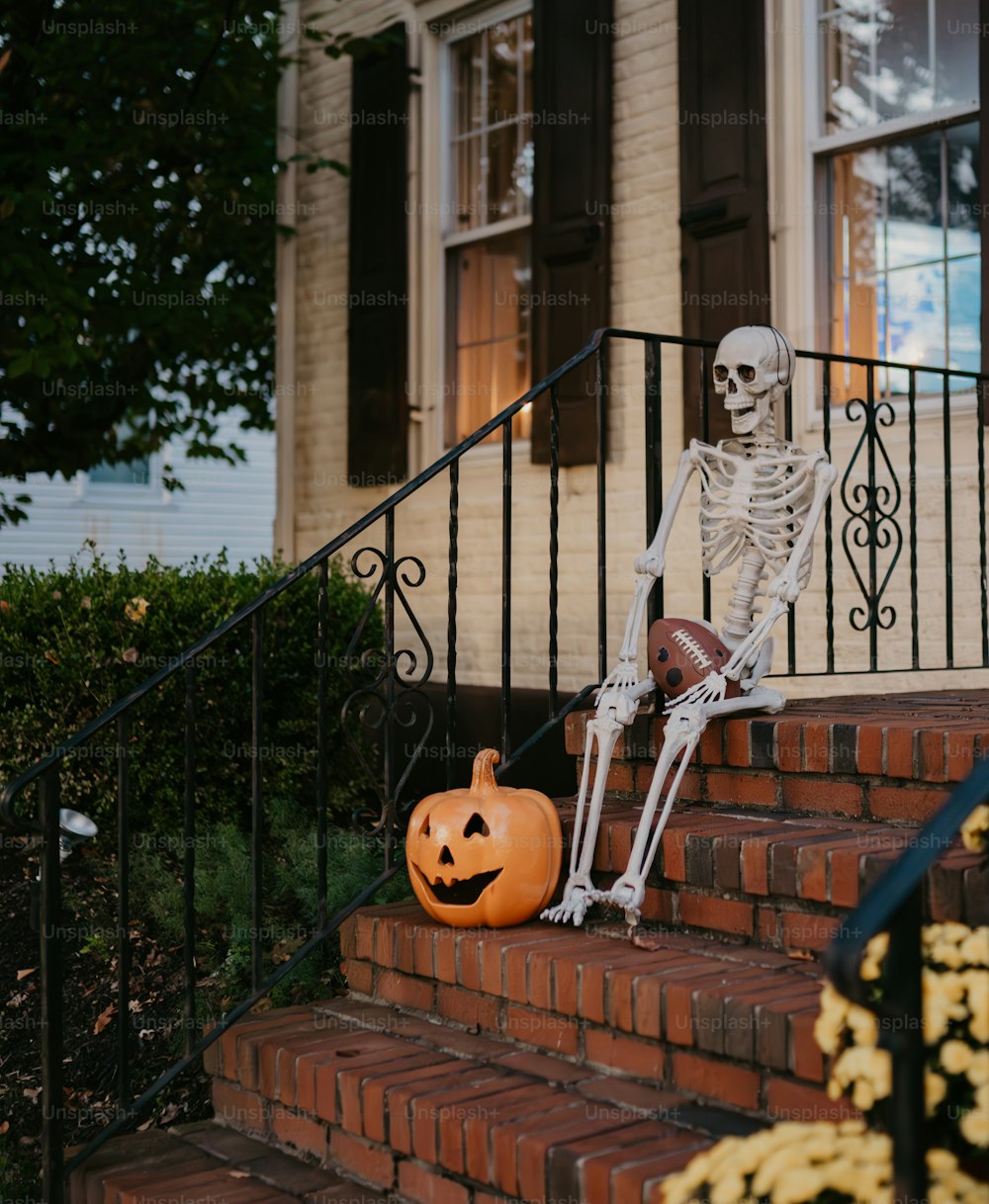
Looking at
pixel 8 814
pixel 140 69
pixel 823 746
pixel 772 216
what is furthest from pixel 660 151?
pixel 8 814

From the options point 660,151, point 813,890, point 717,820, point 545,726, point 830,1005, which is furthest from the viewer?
point 660,151

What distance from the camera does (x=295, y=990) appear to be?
4.00 m

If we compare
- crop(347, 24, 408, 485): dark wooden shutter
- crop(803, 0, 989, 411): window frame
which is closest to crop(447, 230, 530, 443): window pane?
crop(347, 24, 408, 485): dark wooden shutter

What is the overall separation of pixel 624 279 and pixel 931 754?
12.0 feet

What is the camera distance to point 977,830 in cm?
250

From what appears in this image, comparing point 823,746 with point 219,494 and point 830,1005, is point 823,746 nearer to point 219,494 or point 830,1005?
point 830,1005

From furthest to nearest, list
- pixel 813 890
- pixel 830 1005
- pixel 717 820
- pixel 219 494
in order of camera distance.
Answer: pixel 219 494
pixel 717 820
pixel 813 890
pixel 830 1005

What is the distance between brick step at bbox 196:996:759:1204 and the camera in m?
2.50

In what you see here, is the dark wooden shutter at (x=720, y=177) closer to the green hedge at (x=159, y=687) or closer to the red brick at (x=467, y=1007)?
the green hedge at (x=159, y=687)

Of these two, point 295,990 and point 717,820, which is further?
point 295,990

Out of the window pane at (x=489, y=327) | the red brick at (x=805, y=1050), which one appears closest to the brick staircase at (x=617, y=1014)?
the red brick at (x=805, y=1050)

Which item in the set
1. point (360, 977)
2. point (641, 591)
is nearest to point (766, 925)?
point (641, 591)

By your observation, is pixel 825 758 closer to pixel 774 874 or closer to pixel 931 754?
pixel 931 754

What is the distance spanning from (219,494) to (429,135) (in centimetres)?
791
